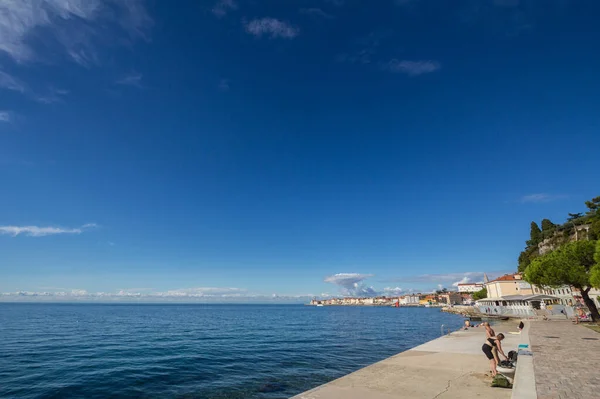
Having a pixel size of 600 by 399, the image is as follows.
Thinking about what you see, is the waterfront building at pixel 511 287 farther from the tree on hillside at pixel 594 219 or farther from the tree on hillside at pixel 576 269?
the tree on hillside at pixel 576 269

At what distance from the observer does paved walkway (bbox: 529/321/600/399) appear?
9.34m

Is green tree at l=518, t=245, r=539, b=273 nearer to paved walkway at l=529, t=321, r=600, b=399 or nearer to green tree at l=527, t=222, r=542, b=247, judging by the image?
A: green tree at l=527, t=222, r=542, b=247

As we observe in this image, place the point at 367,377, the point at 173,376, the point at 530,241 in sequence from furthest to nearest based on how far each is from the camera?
the point at 530,241 < the point at 173,376 < the point at 367,377

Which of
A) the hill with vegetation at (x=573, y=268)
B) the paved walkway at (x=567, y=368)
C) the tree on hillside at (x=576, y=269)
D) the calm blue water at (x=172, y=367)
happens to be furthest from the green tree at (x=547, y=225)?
the paved walkway at (x=567, y=368)

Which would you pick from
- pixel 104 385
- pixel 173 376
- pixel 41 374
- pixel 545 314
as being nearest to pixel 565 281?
pixel 545 314

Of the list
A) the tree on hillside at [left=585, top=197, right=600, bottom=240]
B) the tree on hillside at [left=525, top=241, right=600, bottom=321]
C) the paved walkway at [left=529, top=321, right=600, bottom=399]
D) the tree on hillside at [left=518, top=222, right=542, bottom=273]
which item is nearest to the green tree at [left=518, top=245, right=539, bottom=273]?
the tree on hillside at [left=518, top=222, right=542, bottom=273]

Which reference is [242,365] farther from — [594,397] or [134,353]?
[594,397]

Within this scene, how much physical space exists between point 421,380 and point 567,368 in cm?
563

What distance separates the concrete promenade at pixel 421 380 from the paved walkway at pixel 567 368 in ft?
4.98

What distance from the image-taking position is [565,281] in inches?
1357

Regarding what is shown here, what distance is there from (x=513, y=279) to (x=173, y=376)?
114 m

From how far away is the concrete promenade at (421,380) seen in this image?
36.7ft

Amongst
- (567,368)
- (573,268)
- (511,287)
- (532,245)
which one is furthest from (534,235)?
(567,368)

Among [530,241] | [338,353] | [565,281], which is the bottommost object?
[338,353]
